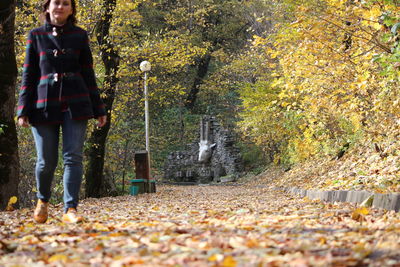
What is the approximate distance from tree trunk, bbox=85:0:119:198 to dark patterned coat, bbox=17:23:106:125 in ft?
26.3

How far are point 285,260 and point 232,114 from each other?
2997 cm

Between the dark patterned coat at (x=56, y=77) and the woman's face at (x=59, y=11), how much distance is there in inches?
2.2

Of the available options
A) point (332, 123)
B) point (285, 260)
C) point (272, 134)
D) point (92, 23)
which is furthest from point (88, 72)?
point (272, 134)

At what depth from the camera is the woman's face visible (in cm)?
441

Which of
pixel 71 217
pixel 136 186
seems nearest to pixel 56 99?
pixel 71 217

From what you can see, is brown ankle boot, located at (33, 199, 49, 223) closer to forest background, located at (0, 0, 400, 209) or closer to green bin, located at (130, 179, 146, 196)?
forest background, located at (0, 0, 400, 209)

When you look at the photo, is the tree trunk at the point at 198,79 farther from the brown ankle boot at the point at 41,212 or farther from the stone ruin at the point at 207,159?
the brown ankle boot at the point at 41,212

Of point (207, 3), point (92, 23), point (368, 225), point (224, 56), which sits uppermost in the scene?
point (207, 3)

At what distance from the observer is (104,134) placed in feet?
42.3

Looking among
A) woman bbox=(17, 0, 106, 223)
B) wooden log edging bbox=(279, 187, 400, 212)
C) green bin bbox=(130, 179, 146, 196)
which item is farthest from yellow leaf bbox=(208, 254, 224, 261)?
green bin bbox=(130, 179, 146, 196)

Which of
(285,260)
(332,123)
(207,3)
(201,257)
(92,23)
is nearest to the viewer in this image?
(285,260)

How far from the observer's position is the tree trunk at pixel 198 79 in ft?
110

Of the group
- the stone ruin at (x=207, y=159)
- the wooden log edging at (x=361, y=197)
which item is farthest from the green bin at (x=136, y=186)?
the stone ruin at (x=207, y=159)

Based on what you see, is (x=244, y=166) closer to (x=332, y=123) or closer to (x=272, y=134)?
(x=272, y=134)
